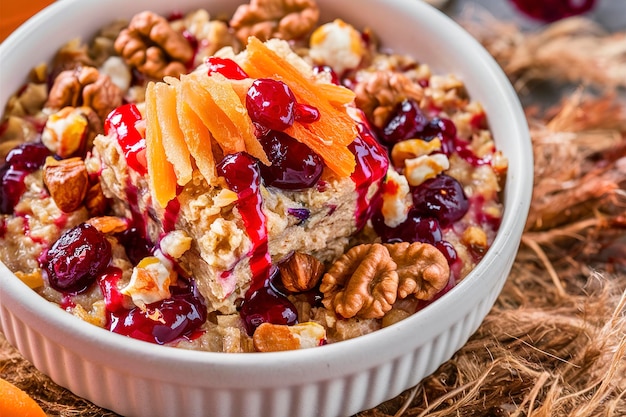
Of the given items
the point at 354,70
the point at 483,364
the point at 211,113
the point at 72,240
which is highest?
the point at 211,113

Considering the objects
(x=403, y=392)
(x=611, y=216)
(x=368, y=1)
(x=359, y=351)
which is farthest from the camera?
(x=611, y=216)

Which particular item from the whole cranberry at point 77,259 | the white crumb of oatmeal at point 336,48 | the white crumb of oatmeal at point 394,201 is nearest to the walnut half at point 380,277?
the white crumb of oatmeal at point 394,201

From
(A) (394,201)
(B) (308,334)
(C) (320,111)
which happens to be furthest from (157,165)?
(A) (394,201)

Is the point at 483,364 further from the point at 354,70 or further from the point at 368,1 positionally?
the point at 368,1

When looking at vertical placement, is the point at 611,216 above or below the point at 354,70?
below

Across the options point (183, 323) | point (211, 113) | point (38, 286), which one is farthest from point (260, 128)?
point (38, 286)

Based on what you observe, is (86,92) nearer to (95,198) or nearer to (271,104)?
(95,198)

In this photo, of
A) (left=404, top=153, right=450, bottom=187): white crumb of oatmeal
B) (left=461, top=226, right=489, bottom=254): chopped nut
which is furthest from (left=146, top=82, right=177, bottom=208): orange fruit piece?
(left=461, top=226, right=489, bottom=254): chopped nut
